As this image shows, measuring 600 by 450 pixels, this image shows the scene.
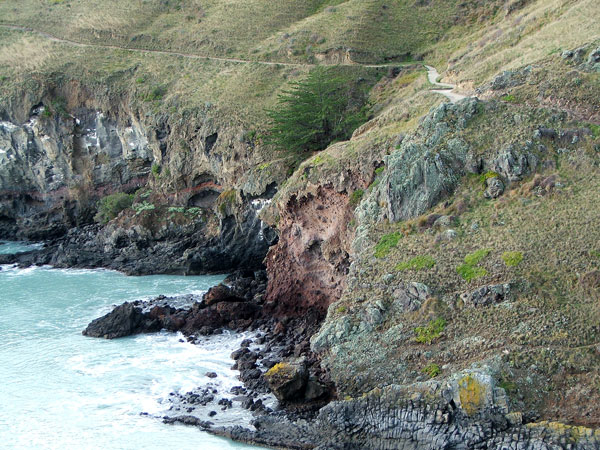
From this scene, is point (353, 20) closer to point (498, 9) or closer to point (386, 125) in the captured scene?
point (498, 9)

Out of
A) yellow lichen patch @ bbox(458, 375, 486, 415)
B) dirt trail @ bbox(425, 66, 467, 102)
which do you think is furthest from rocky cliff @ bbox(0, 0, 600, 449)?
dirt trail @ bbox(425, 66, 467, 102)

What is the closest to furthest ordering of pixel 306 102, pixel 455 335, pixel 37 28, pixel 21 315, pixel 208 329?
1. pixel 455 335
2. pixel 208 329
3. pixel 21 315
4. pixel 306 102
5. pixel 37 28

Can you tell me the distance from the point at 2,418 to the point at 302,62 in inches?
1636

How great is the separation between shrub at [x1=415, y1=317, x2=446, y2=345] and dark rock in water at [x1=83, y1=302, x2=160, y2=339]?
639 inches

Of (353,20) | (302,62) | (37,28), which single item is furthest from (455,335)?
(37,28)

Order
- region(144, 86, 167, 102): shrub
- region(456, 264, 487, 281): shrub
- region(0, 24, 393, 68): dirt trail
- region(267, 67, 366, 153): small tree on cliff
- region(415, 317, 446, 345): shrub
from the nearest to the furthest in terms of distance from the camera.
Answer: region(415, 317, 446, 345): shrub → region(456, 264, 487, 281): shrub → region(267, 67, 366, 153): small tree on cliff → region(144, 86, 167, 102): shrub → region(0, 24, 393, 68): dirt trail

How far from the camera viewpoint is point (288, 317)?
35875 millimetres

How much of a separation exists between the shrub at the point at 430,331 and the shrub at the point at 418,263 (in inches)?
124

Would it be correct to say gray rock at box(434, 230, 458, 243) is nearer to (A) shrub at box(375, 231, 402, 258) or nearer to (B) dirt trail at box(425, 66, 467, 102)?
(A) shrub at box(375, 231, 402, 258)

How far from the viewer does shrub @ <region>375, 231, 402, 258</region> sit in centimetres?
3002

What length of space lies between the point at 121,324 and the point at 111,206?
2121cm

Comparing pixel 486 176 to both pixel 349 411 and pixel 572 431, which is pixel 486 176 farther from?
pixel 572 431

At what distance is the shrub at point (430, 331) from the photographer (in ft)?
82.6

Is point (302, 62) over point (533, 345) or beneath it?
over
